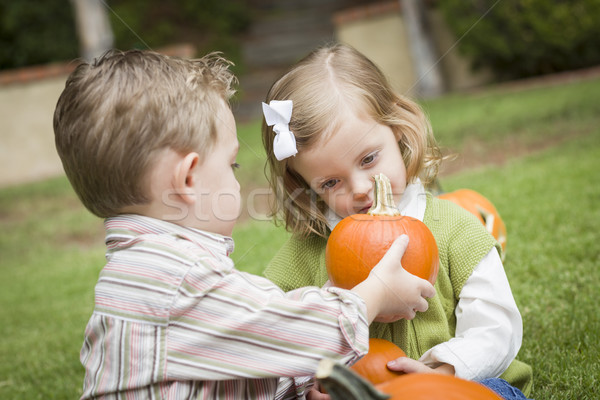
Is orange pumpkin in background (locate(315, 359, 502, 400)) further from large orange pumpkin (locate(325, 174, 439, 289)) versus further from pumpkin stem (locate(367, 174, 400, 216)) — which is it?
pumpkin stem (locate(367, 174, 400, 216))

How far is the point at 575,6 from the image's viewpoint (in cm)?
1005

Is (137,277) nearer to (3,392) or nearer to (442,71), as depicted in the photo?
(3,392)

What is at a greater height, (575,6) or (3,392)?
(575,6)

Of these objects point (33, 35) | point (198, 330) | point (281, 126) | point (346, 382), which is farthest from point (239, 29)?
point (346, 382)

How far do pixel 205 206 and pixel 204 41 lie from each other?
53.1 feet

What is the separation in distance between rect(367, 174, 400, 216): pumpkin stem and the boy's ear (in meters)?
0.68

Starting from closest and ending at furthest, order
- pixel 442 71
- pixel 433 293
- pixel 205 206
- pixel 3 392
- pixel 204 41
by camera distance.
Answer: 1. pixel 205 206
2. pixel 433 293
3. pixel 3 392
4. pixel 442 71
5. pixel 204 41

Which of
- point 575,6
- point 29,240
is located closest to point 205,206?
point 29,240

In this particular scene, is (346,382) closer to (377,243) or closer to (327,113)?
(377,243)

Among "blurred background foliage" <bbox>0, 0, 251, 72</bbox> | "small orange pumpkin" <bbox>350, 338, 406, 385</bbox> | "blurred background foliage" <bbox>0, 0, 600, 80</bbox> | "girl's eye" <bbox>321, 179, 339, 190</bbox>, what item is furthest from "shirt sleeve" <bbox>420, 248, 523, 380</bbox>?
"blurred background foliage" <bbox>0, 0, 251, 72</bbox>

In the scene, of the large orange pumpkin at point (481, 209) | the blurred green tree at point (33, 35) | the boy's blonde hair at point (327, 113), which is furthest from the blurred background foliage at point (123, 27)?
the boy's blonde hair at point (327, 113)

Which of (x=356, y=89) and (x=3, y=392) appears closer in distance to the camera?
→ (x=356, y=89)

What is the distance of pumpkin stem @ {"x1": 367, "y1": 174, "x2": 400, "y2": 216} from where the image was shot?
2.13 m

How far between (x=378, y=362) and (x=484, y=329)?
39 cm
